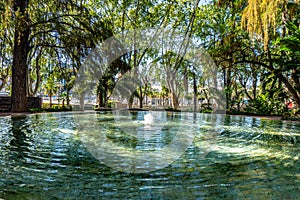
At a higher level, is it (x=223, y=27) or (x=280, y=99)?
(x=223, y=27)

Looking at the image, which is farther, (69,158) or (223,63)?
(223,63)

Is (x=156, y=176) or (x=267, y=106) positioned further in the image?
(x=267, y=106)

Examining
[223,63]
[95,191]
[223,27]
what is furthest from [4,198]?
[223,27]

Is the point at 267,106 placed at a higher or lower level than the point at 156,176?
higher

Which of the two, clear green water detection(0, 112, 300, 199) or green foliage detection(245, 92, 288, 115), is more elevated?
green foliage detection(245, 92, 288, 115)

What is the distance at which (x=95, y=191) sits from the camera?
2.36 meters

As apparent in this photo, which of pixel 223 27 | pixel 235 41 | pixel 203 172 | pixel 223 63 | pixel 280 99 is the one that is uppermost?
pixel 223 27

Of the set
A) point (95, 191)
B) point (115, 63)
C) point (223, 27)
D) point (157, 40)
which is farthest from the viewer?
point (157, 40)

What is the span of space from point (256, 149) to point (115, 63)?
6906 millimetres

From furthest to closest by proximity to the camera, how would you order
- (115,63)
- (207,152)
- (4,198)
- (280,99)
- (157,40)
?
(157,40), (280,99), (115,63), (207,152), (4,198)

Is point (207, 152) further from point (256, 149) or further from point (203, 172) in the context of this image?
point (203, 172)

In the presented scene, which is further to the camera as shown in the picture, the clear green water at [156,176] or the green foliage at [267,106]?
the green foliage at [267,106]

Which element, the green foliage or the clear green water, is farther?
the green foliage

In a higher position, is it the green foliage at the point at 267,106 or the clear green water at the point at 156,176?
the green foliage at the point at 267,106
